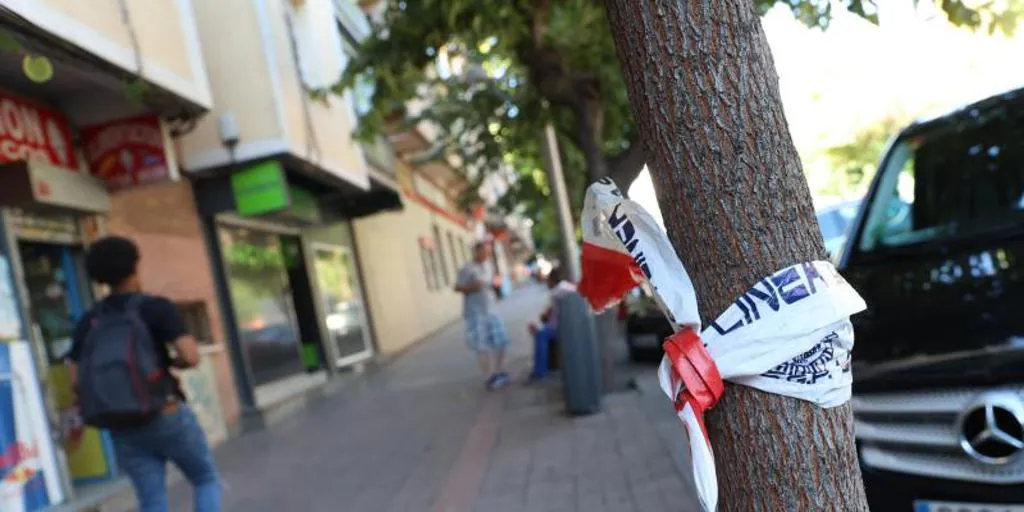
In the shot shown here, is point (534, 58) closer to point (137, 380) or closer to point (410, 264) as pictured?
point (137, 380)

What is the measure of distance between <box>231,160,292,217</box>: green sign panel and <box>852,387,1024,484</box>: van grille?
728cm

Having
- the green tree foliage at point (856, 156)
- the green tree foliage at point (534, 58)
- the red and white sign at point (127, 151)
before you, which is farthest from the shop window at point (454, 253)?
the red and white sign at point (127, 151)

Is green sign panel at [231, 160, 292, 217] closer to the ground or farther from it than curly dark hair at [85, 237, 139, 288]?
farther from it

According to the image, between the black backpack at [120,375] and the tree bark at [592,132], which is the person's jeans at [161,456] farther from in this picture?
the tree bark at [592,132]

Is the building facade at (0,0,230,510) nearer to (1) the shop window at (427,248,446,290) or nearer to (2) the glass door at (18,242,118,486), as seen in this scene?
(2) the glass door at (18,242,118,486)

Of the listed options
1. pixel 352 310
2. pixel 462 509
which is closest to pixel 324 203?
pixel 352 310

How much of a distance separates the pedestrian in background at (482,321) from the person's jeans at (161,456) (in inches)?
223

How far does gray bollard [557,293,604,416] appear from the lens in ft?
23.1

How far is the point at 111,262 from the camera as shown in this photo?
3596mm

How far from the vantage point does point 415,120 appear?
464 inches

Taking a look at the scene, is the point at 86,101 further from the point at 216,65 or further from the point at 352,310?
the point at 352,310

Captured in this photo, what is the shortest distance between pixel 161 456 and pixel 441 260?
23580 millimetres

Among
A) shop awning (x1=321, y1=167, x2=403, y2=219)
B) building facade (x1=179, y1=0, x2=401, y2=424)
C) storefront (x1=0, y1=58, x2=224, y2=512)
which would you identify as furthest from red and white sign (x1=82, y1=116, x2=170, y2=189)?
shop awning (x1=321, y1=167, x2=403, y2=219)

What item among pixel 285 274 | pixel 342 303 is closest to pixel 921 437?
pixel 285 274
